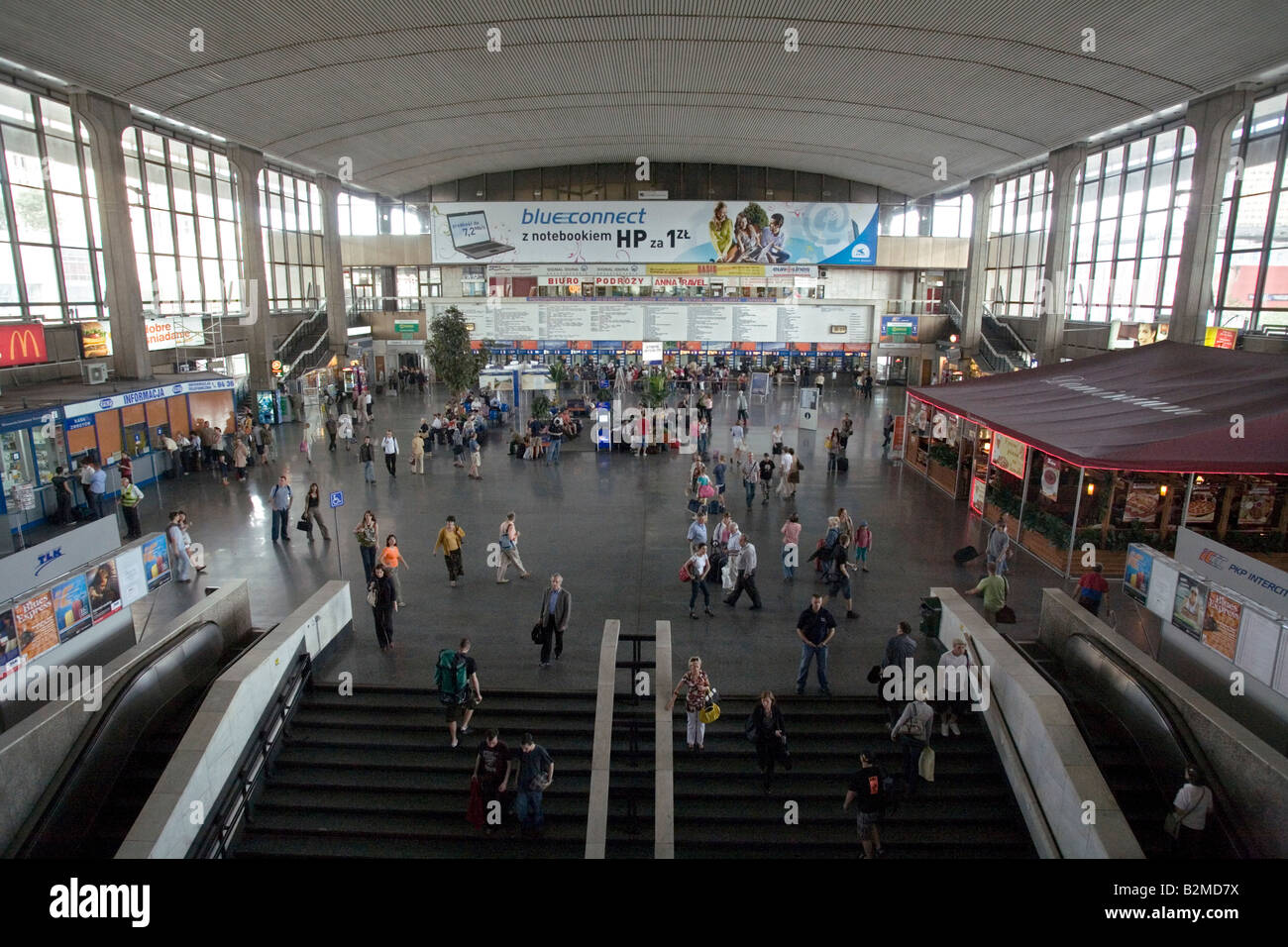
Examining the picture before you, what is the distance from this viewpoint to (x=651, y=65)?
73.0ft

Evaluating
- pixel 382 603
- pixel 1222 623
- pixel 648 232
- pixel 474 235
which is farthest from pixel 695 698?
pixel 474 235

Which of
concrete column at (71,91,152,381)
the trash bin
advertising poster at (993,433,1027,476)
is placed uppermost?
concrete column at (71,91,152,381)

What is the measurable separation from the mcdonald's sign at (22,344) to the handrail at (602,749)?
15930 mm

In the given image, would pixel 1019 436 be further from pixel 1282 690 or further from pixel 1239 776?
pixel 1239 776

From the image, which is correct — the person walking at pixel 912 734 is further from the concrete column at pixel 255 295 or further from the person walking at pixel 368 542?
the concrete column at pixel 255 295

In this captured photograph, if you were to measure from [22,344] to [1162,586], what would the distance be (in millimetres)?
21757

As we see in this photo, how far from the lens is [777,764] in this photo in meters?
7.77

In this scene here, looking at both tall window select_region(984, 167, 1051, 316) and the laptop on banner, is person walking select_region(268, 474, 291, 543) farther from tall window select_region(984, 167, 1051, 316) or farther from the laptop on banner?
tall window select_region(984, 167, 1051, 316)

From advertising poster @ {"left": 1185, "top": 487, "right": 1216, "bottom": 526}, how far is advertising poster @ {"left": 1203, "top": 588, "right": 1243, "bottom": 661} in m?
6.38

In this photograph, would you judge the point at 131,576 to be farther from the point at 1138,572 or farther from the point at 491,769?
the point at 1138,572

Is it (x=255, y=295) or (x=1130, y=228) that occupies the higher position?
(x=1130, y=228)

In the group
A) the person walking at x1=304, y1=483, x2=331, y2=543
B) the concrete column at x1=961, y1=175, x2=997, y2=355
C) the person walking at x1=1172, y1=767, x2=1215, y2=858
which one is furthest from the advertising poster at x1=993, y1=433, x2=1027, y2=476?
the concrete column at x1=961, y1=175, x2=997, y2=355

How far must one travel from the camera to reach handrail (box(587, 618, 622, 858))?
6.70 meters

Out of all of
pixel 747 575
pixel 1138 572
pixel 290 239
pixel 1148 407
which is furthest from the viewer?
pixel 290 239
